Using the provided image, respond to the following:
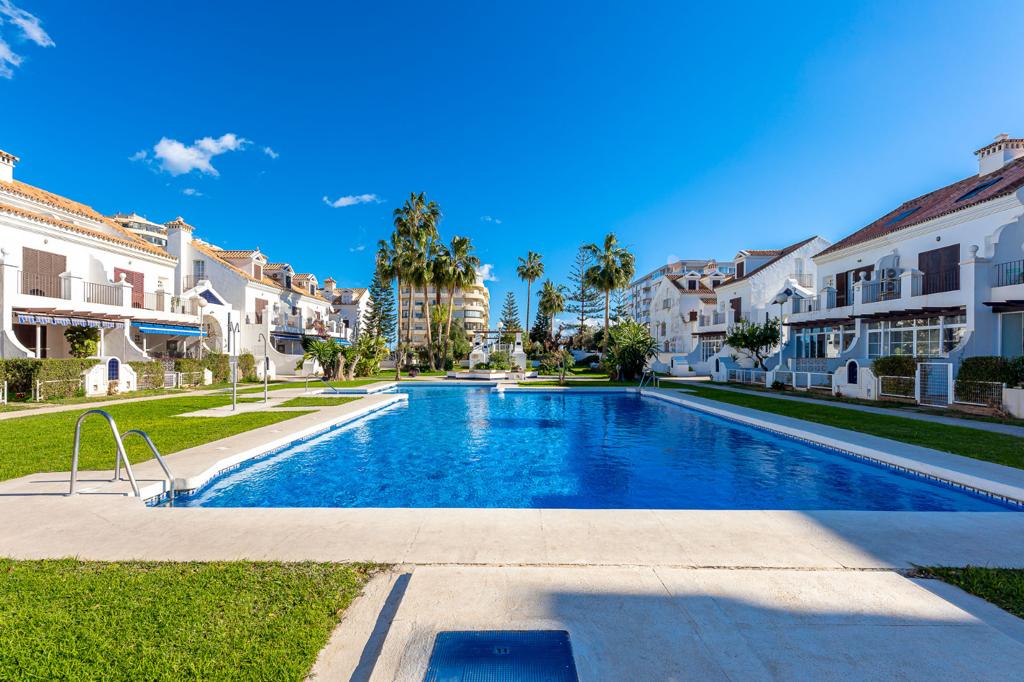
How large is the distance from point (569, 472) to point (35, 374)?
67.3 feet

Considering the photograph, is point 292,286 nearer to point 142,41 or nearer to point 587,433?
point 142,41

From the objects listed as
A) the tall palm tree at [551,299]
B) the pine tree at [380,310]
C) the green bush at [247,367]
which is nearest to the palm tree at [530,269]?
the tall palm tree at [551,299]

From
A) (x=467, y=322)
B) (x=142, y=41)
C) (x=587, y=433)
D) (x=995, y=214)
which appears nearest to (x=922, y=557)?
(x=587, y=433)

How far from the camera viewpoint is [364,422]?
14484 millimetres

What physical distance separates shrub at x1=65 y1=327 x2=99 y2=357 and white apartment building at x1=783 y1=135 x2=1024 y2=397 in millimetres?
34361

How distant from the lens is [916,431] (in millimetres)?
11039

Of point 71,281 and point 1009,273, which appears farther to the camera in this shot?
point 71,281

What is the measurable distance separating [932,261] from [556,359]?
73.4 feet

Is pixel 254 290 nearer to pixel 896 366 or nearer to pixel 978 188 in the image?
pixel 896 366

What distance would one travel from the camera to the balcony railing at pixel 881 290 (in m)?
21.0

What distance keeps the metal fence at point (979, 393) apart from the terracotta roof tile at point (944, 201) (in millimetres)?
7741

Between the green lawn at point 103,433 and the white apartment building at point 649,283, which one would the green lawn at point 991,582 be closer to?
the green lawn at point 103,433

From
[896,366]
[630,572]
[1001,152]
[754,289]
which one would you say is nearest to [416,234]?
[754,289]

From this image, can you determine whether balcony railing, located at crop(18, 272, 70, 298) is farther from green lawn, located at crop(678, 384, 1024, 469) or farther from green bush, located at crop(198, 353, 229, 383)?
green lawn, located at crop(678, 384, 1024, 469)
